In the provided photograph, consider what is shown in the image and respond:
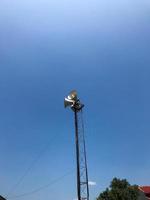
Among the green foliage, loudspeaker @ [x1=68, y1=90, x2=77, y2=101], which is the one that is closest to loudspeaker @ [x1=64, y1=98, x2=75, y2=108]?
loudspeaker @ [x1=68, y1=90, x2=77, y2=101]

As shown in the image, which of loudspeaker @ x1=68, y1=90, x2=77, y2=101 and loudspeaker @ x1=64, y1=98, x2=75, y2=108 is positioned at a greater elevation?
loudspeaker @ x1=68, y1=90, x2=77, y2=101

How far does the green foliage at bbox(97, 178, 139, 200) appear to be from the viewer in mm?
65625

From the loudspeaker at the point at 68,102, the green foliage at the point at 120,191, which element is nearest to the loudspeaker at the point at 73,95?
the loudspeaker at the point at 68,102

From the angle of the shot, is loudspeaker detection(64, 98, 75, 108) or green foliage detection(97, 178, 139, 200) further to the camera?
green foliage detection(97, 178, 139, 200)

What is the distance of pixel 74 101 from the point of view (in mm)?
36719

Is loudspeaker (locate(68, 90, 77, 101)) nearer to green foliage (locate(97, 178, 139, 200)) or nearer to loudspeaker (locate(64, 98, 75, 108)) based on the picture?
loudspeaker (locate(64, 98, 75, 108))

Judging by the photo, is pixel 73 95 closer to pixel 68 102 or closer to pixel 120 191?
pixel 68 102

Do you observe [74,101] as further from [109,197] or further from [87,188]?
[109,197]

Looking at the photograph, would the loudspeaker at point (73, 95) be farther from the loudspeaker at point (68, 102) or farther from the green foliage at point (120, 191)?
the green foliage at point (120, 191)

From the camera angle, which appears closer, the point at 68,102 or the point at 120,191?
the point at 68,102

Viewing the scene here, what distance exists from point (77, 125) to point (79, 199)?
803 centimetres

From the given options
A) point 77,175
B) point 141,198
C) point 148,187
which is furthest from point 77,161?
point 148,187

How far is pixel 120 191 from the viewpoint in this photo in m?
66.0

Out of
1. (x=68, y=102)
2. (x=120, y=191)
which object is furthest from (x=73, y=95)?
(x=120, y=191)
